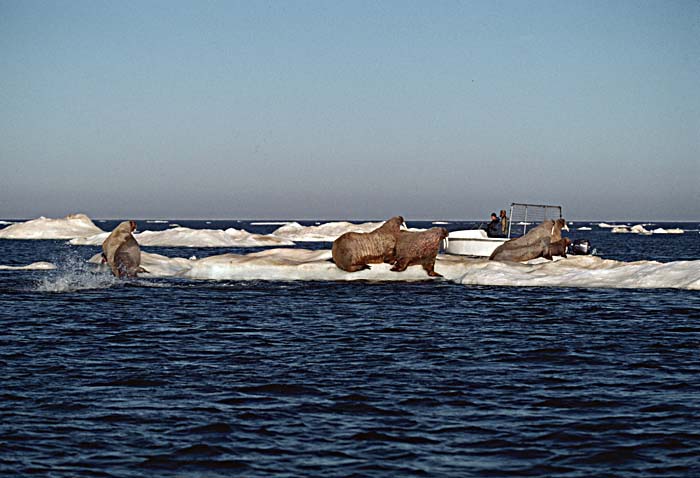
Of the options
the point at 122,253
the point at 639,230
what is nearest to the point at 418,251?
the point at 122,253

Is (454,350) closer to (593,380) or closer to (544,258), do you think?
(593,380)

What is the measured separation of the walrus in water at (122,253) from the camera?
39906mm

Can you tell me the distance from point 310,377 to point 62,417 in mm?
4648

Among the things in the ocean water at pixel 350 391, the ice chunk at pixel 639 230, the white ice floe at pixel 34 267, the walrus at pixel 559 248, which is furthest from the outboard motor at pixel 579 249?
the ice chunk at pixel 639 230

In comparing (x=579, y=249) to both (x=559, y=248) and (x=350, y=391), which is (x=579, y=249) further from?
(x=350, y=391)

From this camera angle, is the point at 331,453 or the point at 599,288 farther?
the point at 599,288

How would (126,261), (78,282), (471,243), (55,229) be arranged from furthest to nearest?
1. (55,229)
2. (471,243)
3. (126,261)
4. (78,282)

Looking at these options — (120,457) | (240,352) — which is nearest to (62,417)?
(120,457)

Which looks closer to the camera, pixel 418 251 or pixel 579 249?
pixel 418 251

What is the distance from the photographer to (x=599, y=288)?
35.0 metres

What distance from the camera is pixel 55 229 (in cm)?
12219

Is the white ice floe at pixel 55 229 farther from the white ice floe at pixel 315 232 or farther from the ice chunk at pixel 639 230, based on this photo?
the ice chunk at pixel 639 230

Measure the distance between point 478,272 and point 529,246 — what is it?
20.2ft

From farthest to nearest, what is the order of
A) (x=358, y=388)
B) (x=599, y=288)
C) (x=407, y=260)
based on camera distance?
(x=407, y=260) → (x=599, y=288) → (x=358, y=388)
